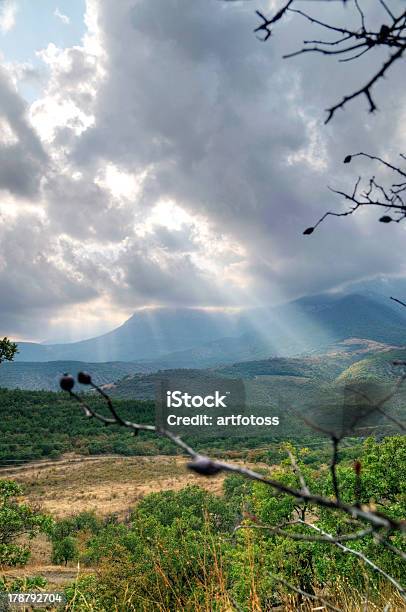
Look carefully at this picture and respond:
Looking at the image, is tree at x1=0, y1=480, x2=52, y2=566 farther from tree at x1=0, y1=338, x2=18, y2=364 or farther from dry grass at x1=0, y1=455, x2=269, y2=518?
dry grass at x1=0, y1=455, x2=269, y2=518

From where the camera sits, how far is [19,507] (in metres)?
15.5

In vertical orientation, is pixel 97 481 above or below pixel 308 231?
below

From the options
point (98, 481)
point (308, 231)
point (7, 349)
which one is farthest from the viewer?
point (98, 481)

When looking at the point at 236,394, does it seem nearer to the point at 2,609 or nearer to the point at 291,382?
the point at 291,382

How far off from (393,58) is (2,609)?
1335 cm

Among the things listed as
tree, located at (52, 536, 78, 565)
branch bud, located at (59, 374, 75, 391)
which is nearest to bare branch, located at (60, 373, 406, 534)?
branch bud, located at (59, 374, 75, 391)

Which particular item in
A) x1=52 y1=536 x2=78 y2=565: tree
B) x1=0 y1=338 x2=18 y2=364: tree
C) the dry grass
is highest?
x1=0 y1=338 x2=18 y2=364: tree

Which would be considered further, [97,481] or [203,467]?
[97,481]

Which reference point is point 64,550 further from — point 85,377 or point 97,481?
point 85,377

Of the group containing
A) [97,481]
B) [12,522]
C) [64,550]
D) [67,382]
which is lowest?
[97,481]

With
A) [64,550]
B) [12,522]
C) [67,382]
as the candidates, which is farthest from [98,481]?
[67,382]

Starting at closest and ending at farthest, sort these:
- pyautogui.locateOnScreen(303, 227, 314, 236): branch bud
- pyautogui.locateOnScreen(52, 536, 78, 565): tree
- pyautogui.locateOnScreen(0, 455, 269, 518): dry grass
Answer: pyautogui.locateOnScreen(303, 227, 314, 236): branch bud → pyautogui.locateOnScreen(52, 536, 78, 565): tree → pyautogui.locateOnScreen(0, 455, 269, 518): dry grass

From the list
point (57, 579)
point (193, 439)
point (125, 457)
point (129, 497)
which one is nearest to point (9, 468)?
point (125, 457)

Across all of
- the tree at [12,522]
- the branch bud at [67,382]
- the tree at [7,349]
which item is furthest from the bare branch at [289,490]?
the tree at [12,522]
